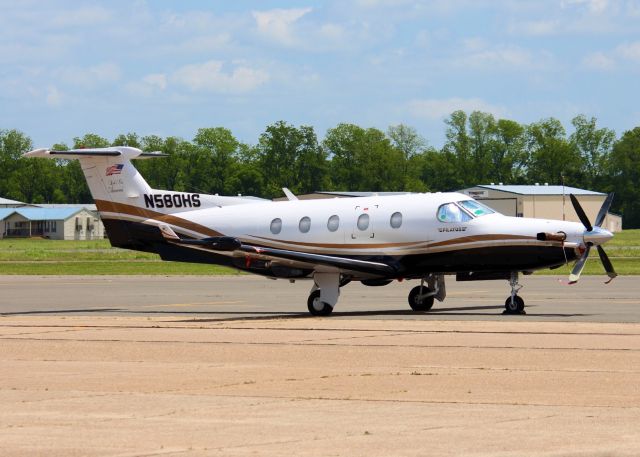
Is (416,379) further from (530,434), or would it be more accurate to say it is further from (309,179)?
(309,179)

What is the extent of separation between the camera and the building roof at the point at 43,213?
15350 centimetres

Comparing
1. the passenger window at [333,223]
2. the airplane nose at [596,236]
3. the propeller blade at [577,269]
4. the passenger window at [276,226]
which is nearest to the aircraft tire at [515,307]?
the propeller blade at [577,269]

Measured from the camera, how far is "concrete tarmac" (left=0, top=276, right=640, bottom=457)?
11.5 metres

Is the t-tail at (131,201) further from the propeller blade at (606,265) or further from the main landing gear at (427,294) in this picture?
the propeller blade at (606,265)

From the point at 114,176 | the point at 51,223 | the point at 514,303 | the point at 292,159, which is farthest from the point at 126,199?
the point at 292,159

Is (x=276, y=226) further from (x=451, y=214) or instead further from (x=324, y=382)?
(x=324, y=382)

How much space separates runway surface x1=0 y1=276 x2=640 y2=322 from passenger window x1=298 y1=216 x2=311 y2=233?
209 centimetres

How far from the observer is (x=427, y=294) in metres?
29.8

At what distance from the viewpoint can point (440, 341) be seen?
21188 millimetres

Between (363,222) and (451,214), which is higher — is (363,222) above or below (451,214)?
below

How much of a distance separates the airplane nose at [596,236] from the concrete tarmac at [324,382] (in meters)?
1.61

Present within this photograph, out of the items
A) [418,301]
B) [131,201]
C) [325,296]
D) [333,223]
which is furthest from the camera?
[131,201]

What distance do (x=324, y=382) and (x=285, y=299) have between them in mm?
19918

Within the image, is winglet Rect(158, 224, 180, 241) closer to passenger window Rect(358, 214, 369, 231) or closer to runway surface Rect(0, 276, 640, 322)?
runway surface Rect(0, 276, 640, 322)
